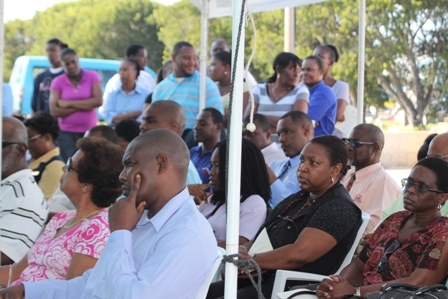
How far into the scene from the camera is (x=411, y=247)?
3461 millimetres

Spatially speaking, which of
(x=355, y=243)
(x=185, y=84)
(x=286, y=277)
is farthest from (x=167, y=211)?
(x=185, y=84)

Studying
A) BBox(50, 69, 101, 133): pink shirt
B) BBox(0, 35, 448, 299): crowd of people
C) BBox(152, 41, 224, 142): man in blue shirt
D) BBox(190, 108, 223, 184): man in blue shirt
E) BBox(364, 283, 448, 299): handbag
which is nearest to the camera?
BBox(0, 35, 448, 299): crowd of people

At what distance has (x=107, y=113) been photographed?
8.39 m

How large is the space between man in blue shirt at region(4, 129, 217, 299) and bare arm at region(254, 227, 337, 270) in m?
1.09

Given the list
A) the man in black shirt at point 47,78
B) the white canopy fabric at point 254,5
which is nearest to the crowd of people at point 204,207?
the white canopy fabric at point 254,5

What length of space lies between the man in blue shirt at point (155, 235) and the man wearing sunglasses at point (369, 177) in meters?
2.18

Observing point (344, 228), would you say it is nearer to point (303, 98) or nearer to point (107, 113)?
point (303, 98)

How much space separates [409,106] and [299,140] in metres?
11.3

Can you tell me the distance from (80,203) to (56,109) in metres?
4.65

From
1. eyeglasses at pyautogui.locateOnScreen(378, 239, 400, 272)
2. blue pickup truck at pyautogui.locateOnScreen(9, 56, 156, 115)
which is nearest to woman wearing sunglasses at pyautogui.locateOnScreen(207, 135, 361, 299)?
eyeglasses at pyautogui.locateOnScreen(378, 239, 400, 272)

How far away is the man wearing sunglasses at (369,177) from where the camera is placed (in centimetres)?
482

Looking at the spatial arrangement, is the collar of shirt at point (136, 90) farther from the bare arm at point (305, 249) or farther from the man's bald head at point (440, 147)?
the bare arm at point (305, 249)

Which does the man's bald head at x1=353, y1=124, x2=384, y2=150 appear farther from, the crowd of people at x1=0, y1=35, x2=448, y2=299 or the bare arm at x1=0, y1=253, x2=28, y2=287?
the bare arm at x1=0, y1=253, x2=28, y2=287

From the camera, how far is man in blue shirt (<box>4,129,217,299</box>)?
2.61 m
